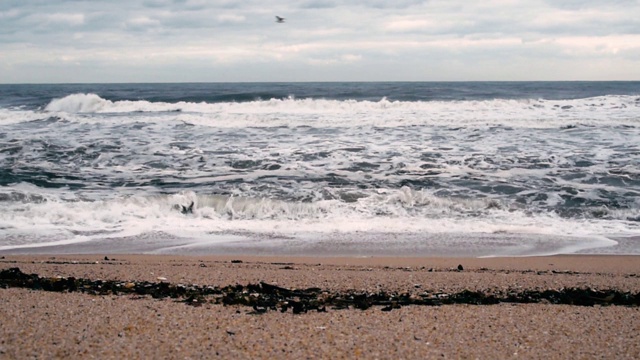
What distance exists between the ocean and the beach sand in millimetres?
1797

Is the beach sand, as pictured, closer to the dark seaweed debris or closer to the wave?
the dark seaweed debris

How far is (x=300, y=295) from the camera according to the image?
449cm

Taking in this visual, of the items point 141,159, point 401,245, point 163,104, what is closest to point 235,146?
point 141,159

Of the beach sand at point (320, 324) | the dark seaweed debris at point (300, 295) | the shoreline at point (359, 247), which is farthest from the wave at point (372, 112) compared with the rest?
the dark seaweed debris at point (300, 295)

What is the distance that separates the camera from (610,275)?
18.2 ft

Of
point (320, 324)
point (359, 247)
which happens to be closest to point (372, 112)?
point (359, 247)

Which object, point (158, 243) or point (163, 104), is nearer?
point (158, 243)

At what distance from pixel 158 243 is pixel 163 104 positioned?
23601 millimetres

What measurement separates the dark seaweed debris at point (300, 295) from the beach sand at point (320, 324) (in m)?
0.11

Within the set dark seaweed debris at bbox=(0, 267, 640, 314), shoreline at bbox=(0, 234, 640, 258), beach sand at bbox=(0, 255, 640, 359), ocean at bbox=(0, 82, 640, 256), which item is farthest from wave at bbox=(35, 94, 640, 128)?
dark seaweed debris at bbox=(0, 267, 640, 314)

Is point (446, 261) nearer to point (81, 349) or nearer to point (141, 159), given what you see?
point (81, 349)

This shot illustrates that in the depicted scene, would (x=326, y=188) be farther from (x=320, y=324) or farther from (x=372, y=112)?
(x=372, y=112)

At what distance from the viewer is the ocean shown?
24.2 feet

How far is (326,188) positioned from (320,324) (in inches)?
255
